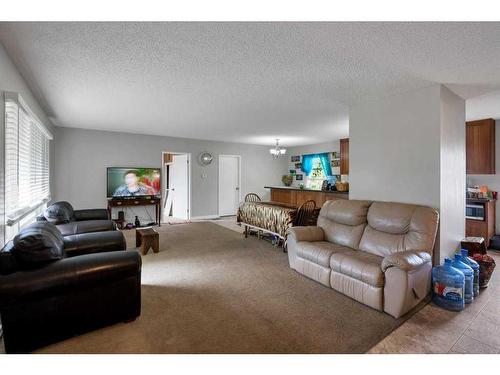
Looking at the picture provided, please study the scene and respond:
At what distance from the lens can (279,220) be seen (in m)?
4.20

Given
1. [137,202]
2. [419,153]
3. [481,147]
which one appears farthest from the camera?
[137,202]

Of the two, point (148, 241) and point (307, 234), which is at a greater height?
point (307, 234)

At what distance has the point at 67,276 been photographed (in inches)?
68.6

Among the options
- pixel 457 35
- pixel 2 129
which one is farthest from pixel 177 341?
pixel 457 35

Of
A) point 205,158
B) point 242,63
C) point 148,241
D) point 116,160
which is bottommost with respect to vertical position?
point 148,241

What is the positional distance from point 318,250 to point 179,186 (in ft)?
18.0

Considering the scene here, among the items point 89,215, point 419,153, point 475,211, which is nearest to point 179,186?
point 89,215

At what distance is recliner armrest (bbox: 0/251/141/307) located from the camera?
160 cm

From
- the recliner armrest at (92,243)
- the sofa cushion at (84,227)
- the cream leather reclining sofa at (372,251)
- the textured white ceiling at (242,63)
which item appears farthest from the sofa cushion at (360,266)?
the sofa cushion at (84,227)

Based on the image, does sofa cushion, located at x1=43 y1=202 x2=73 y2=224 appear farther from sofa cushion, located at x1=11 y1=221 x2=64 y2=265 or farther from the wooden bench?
sofa cushion, located at x1=11 y1=221 x2=64 y2=265

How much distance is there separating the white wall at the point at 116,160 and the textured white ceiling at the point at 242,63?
182 centimetres

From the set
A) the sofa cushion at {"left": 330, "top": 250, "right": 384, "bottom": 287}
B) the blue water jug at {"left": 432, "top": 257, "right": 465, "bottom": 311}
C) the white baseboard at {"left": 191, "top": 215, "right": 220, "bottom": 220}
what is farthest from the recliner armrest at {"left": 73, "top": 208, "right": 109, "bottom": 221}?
the blue water jug at {"left": 432, "top": 257, "right": 465, "bottom": 311}

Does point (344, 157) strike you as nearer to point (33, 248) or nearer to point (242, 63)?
point (242, 63)
